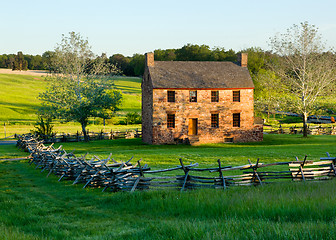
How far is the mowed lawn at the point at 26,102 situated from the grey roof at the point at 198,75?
15.6 m

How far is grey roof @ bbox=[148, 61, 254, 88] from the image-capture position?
120 feet

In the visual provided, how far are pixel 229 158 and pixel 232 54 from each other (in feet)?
201

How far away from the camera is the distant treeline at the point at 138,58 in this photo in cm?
8162

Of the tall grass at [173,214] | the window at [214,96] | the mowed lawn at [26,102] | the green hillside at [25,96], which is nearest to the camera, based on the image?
the tall grass at [173,214]

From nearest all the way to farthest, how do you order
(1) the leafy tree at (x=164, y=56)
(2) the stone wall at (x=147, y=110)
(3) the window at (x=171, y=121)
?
1. (2) the stone wall at (x=147, y=110)
2. (3) the window at (x=171, y=121)
3. (1) the leafy tree at (x=164, y=56)

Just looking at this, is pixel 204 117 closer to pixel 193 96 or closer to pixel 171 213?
pixel 193 96

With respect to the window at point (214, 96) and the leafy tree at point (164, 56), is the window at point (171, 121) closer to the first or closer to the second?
the window at point (214, 96)

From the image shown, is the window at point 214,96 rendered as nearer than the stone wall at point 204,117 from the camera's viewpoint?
No

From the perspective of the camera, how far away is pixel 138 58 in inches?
4599

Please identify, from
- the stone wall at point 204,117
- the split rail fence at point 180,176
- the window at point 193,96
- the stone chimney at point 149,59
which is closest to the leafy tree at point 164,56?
the stone chimney at point 149,59

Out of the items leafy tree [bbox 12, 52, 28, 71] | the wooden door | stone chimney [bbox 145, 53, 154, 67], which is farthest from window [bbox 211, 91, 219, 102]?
leafy tree [bbox 12, 52, 28, 71]

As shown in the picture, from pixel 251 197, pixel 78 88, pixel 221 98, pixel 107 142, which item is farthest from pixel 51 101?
pixel 251 197

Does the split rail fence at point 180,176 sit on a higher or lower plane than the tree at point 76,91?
lower

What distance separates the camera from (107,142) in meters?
37.9
